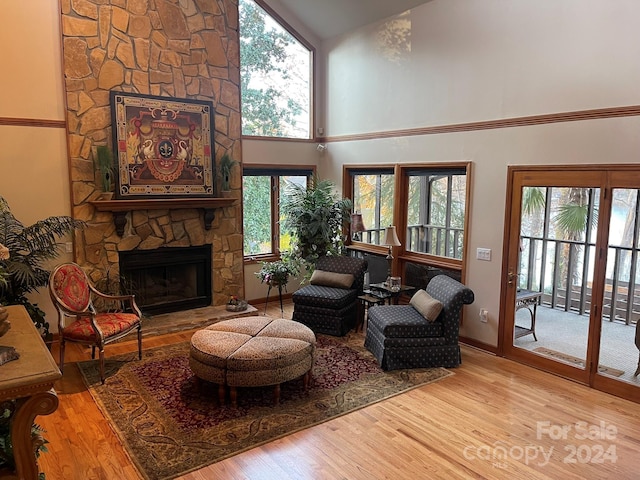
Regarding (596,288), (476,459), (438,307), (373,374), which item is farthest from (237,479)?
(596,288)

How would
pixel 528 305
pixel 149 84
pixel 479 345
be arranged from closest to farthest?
pixel 528 305
pixel 479 345
pixel 149 84

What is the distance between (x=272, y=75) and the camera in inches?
283

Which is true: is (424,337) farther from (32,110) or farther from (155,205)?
(32,110)

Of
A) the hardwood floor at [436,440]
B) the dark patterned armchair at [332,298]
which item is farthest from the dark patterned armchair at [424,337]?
the dark patterned armchair at [332,298]

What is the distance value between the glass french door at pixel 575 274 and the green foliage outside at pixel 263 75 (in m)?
3.72

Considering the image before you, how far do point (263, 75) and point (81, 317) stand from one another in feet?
14.3

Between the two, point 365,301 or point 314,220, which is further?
point 314,220

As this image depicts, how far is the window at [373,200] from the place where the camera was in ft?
22.3

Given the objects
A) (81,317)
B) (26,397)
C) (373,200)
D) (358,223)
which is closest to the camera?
(26,397)

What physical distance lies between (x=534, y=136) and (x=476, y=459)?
3214 mm

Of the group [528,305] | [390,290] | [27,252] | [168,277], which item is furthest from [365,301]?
[27,252]

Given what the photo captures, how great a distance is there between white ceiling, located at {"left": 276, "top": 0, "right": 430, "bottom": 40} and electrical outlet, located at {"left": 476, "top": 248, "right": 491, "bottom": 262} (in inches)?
124

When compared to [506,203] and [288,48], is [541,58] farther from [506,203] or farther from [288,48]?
[288,48]

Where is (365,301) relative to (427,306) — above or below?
below
